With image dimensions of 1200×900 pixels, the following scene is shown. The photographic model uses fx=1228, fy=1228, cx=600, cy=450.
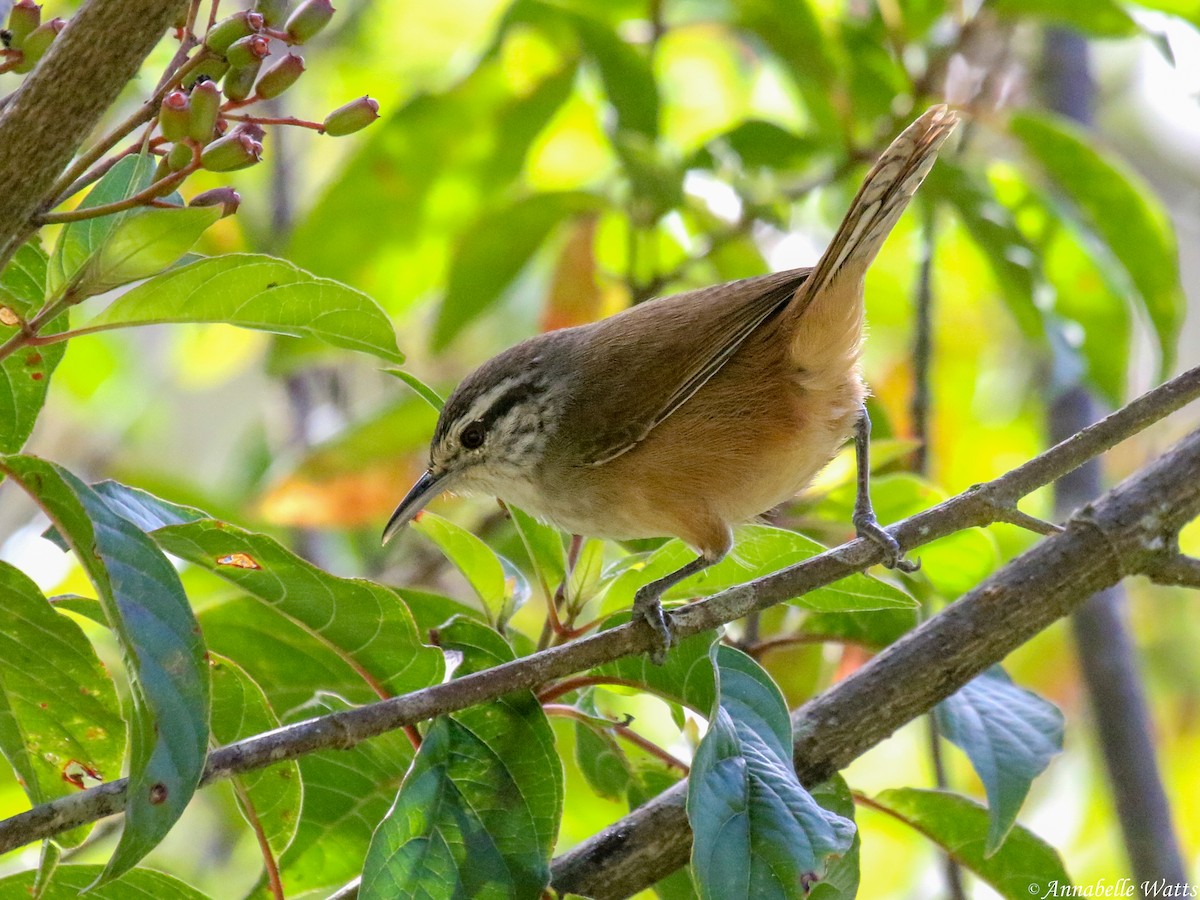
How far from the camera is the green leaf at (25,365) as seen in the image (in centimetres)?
251

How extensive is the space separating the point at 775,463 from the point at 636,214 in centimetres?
150

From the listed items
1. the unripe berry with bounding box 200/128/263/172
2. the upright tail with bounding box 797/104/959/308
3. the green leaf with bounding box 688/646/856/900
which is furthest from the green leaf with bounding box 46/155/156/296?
the upright tail with bounding box 797/104/959/308

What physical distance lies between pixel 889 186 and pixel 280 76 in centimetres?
183

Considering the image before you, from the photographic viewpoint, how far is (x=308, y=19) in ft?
7.58

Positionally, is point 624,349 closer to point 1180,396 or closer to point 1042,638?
point 1180,396

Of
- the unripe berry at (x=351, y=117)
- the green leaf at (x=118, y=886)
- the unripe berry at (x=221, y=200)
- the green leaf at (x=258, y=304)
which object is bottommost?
the green leaf at (x=118, y=886)

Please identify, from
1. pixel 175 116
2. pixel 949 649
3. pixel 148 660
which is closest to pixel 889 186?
pixel 949 649

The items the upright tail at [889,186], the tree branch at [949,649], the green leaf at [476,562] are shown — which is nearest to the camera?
the tree branch at [949,649]

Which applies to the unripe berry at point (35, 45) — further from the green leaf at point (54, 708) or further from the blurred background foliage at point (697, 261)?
the blurred background foliage at point (697, 261)

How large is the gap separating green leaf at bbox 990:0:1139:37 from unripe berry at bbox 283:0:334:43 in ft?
10.5

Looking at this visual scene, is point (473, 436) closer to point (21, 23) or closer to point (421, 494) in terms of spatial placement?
point (421, 494)

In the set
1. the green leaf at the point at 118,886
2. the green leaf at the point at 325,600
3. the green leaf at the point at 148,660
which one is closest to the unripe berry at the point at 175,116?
the green leaf at the point at 148,660

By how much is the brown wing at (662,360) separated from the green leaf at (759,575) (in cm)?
66

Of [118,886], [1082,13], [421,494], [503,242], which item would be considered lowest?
[118,886]
